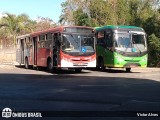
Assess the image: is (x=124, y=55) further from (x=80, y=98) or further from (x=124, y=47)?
(x=80, y=98)

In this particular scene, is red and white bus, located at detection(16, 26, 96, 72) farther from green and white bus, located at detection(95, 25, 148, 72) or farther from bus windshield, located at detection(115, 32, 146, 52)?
bus windshield, located at detection(115, 32, 146, 52)

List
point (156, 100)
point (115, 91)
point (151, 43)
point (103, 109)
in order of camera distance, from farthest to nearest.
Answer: point (151, 43) → point (115, 91) → point (156, 100) → point (103, 109)

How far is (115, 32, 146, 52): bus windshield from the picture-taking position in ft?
81.2

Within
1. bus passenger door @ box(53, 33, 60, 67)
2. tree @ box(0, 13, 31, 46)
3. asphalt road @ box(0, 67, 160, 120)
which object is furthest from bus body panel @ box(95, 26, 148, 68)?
tree @ box(0, 13, 31, 46)

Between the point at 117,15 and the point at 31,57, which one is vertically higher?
the point at 117,15

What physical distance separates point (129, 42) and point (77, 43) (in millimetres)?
3670

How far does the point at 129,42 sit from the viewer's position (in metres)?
24.9

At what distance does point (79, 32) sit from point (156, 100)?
39.9ft

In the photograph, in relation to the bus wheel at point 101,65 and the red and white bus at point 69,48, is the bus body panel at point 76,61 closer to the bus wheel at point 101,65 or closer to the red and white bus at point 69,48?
the red and white bus at point 69,48

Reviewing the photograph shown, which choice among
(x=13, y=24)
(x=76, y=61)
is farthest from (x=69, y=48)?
(x=13, y=24)

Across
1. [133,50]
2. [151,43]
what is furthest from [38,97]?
[151,43]

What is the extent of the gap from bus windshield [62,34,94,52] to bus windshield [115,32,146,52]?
6.17 feet

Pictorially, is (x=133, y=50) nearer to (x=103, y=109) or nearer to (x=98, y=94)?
(x=98, y=94)

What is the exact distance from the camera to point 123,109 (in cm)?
1018
